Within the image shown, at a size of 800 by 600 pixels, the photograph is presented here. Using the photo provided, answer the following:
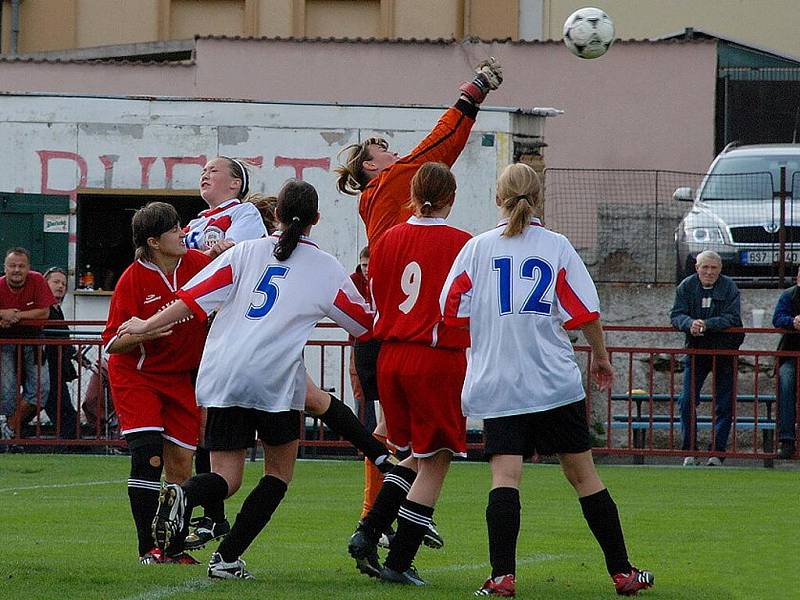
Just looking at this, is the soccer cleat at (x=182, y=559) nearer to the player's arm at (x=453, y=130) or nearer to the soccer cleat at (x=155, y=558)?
the soccer cleat at (x=155, y=558)

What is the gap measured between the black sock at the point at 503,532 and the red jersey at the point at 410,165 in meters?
1.79

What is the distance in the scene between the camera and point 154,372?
799 cm

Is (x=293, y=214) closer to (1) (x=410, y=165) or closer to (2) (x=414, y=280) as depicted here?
(2) (x=414, y=280)

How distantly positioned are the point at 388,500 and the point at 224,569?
0.81 meters

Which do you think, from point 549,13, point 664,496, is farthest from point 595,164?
point 664,496

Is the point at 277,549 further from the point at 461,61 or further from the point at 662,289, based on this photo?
the point at 461,61

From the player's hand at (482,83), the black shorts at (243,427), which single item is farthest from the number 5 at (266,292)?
the player's hand at (482,83)

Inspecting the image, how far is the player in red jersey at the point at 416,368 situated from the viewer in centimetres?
729

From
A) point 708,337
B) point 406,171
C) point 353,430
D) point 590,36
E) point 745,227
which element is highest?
point 590,36

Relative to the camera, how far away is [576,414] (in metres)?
6.98

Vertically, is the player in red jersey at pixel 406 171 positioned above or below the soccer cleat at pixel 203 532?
above

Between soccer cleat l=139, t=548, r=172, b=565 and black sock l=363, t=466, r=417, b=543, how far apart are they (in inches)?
42.8

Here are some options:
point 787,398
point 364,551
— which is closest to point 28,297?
point 787,398

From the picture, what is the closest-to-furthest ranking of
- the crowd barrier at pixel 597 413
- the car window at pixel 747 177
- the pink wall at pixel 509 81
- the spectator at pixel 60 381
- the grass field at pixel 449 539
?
the grass field at pixel 449 539
the crowd barrier at pixel 597 413
the spectator at pixel 60 381
the car window at pixel 747 177
the pink wall at pixel 509 81
